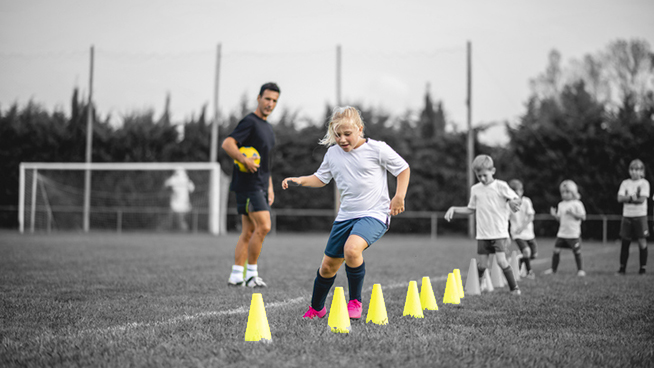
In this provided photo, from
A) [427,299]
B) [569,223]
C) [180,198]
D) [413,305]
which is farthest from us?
[180,198]

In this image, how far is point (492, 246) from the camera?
247 inches

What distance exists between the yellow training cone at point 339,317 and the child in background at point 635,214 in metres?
6.23

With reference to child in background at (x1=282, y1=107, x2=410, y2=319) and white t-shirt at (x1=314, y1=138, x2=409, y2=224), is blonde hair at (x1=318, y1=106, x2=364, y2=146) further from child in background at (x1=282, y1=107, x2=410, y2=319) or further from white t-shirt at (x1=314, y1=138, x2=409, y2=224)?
white t-shirt at (x1=314, y1=138, x2=409, y2=224)

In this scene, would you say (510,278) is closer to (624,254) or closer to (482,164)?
(482,164)

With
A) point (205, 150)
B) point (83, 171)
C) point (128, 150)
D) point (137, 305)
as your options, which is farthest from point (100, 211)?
point (137, 305)

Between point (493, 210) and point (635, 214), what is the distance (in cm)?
355

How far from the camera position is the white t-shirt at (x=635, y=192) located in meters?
8.22

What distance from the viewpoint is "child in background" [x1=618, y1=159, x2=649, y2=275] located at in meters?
8.23

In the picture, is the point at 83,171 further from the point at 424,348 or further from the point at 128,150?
the point at 424,348

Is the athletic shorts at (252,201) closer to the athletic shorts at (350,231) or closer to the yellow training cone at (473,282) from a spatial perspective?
the athletic shorts at (350,231)

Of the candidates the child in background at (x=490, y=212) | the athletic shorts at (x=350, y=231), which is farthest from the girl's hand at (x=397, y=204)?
the child in background at (x=490, y=212)

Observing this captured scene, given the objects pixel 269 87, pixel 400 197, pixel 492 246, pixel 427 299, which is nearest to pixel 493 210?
pixel 492 246

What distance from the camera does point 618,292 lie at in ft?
19.7

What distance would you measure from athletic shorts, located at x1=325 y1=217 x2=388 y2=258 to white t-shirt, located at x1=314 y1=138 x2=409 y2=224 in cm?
4
